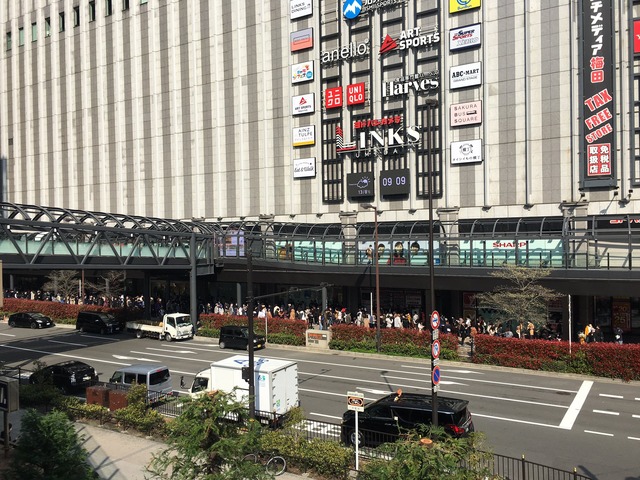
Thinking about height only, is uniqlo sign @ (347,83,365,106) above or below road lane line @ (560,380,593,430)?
above

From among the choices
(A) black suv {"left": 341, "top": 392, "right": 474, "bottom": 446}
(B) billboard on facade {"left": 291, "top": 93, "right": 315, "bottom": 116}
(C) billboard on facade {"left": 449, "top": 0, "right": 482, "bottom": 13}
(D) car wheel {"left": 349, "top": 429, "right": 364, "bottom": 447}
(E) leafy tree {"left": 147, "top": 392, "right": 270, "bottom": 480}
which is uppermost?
(C) billboard on facade {"left": 449, "top": 0, "right": 482, "bottom": 13}

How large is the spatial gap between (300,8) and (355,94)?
10938 mm

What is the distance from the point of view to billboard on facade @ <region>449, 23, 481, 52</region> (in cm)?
4638

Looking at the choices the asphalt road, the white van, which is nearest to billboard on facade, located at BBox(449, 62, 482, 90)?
the asphalt road

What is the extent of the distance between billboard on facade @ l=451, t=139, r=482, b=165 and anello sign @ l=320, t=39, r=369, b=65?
1223cm

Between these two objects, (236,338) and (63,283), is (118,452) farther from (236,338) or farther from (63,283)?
(63,283)

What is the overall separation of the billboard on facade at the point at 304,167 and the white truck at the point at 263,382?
3488 cm

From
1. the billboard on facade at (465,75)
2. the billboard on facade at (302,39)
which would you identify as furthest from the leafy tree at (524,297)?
the billboard on facade at (302,39)

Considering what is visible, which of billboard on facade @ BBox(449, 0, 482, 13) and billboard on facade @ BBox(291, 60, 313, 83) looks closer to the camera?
billboard on facade @ BBox(449, 0, 482, 13)

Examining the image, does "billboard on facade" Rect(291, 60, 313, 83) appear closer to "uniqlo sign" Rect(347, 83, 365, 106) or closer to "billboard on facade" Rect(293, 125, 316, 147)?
"billboard on facade" Rect(293, 125, 316, 147)

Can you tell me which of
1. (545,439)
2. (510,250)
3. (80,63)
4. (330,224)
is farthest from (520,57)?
(80,63)

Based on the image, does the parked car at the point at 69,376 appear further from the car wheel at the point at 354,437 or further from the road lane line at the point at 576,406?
the road lane line at the point at 576,406

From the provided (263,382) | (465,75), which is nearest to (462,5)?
(465,75)

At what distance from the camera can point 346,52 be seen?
52.5 meters
